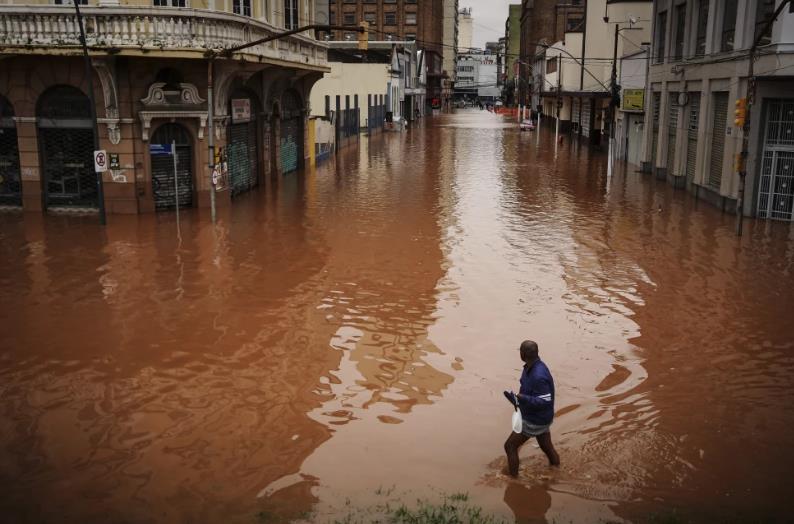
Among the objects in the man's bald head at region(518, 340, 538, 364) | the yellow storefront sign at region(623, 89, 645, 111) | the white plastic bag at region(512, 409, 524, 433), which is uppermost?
the yellow storefront sign at region(623, 89, 645, 111)

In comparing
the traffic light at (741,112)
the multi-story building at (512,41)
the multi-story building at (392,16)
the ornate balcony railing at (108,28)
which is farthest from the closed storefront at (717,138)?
the multi-story building at (512,41)

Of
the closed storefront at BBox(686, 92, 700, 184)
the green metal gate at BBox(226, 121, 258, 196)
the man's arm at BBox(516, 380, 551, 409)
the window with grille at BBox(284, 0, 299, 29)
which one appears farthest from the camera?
the window with grille at BBox(284, 0, 299, 29)

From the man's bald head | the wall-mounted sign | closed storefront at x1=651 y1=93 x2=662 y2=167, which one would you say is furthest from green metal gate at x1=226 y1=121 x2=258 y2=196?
the man's bald head

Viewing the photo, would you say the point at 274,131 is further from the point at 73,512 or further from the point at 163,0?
the point at 73,512

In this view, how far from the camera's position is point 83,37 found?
19.9 m

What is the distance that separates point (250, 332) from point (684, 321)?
7.63 m

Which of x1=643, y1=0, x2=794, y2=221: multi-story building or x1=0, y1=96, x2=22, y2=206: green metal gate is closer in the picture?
x1=643, y1=0, x2=794, y2=221: multi-story building

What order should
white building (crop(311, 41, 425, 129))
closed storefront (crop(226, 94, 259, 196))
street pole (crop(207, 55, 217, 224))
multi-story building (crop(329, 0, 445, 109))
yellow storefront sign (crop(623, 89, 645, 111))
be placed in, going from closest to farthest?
street pole (crop(207, 55, 217, 224)) → closed storefront (crop(226, 94, 259, 196)) → yellow storefront sign (crop(623, 89, 645, 111)) → white building (crop(311, 41, 425, 129)) → multi-story building (crop(329, 0, 445, 109))

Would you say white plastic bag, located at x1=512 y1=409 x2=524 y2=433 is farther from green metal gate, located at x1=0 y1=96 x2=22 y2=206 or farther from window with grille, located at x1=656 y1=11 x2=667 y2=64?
window with grille, located at x1=656 y1=11 x2=667 y2=64

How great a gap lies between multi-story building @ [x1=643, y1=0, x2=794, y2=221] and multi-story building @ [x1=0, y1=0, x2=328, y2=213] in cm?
1519

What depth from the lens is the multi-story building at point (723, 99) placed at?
72.9 feet

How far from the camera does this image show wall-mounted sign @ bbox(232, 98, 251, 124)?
2612cm

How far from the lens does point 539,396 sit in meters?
7.73

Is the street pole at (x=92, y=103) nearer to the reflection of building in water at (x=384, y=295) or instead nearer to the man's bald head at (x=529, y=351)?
the reflection of building in water at (x=384, y=295)
